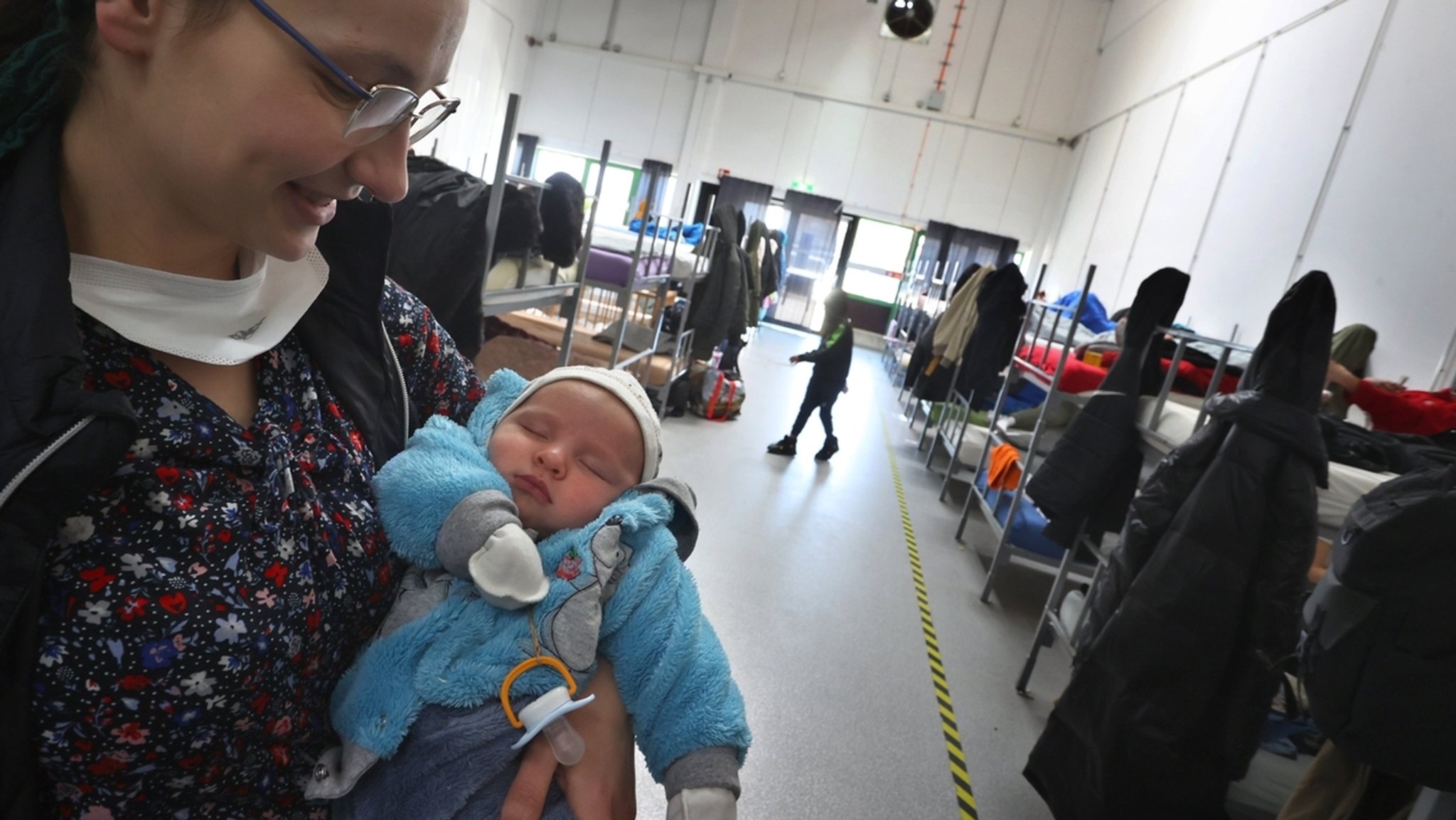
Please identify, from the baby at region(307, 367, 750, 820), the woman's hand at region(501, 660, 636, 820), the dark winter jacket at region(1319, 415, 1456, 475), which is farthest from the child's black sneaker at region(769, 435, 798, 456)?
the woman's hand at region(501, 660, 636, 820)

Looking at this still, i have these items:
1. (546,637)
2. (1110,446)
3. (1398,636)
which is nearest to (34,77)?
(546,637)

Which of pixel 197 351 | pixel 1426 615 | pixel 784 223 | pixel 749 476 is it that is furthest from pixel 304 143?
pixel 784 223

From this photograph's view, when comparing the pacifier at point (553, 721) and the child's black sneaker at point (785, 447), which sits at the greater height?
the pacifier at point (553, 721)

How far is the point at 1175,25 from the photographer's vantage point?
370 inches

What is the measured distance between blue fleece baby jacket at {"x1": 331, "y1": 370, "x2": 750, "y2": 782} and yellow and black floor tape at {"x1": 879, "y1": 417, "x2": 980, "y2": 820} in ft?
6.43

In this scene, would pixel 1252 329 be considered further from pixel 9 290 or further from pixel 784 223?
pixel 784 223

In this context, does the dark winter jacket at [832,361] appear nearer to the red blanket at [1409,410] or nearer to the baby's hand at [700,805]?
the red blanket at [1409,410]

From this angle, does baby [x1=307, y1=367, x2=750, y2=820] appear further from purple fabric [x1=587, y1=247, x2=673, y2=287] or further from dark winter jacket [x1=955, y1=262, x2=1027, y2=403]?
dark winter jacket [x1=955, y1=262, x2=1027, y2=403]

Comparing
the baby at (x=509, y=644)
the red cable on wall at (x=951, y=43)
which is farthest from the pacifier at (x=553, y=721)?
the red cable on wall at (x=951, y=43)

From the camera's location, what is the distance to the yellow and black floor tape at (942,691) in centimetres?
259

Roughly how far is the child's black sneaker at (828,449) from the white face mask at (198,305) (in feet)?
18.3

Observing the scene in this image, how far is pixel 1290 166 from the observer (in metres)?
5.94

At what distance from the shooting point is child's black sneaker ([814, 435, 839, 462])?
20.8 feet

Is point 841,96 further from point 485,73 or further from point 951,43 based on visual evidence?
point 485,73
